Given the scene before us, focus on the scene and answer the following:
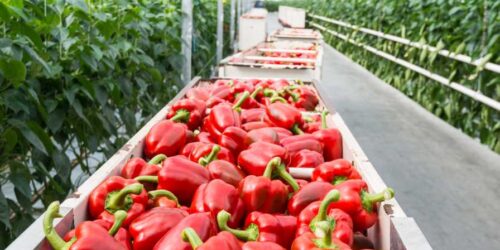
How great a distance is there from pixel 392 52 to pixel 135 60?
7.15 m

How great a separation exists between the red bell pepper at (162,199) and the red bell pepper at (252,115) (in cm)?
112

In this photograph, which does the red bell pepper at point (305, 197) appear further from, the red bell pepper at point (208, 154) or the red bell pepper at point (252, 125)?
the red bell pepper at point (252, 125)

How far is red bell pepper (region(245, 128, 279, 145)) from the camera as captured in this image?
2432mm

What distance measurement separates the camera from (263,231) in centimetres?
170

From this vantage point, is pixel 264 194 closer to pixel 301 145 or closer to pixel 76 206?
pixel 76 206

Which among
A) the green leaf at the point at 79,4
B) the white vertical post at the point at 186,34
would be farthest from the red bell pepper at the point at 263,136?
the white vertical post at the point at 186,34

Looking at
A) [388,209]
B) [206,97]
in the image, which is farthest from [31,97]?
[388,209]

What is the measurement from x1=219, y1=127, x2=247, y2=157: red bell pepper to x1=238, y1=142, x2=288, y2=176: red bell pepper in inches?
7.0

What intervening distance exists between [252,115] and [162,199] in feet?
3.96

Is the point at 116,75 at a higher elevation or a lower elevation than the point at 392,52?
higher

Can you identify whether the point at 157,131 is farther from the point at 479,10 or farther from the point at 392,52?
the point at 392,52

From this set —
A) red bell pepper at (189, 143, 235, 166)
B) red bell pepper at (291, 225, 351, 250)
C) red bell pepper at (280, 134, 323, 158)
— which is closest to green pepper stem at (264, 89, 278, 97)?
red bell pepper at (280, 134, 323, 158)

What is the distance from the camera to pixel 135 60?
421cm

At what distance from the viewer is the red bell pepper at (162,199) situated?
187 cm
